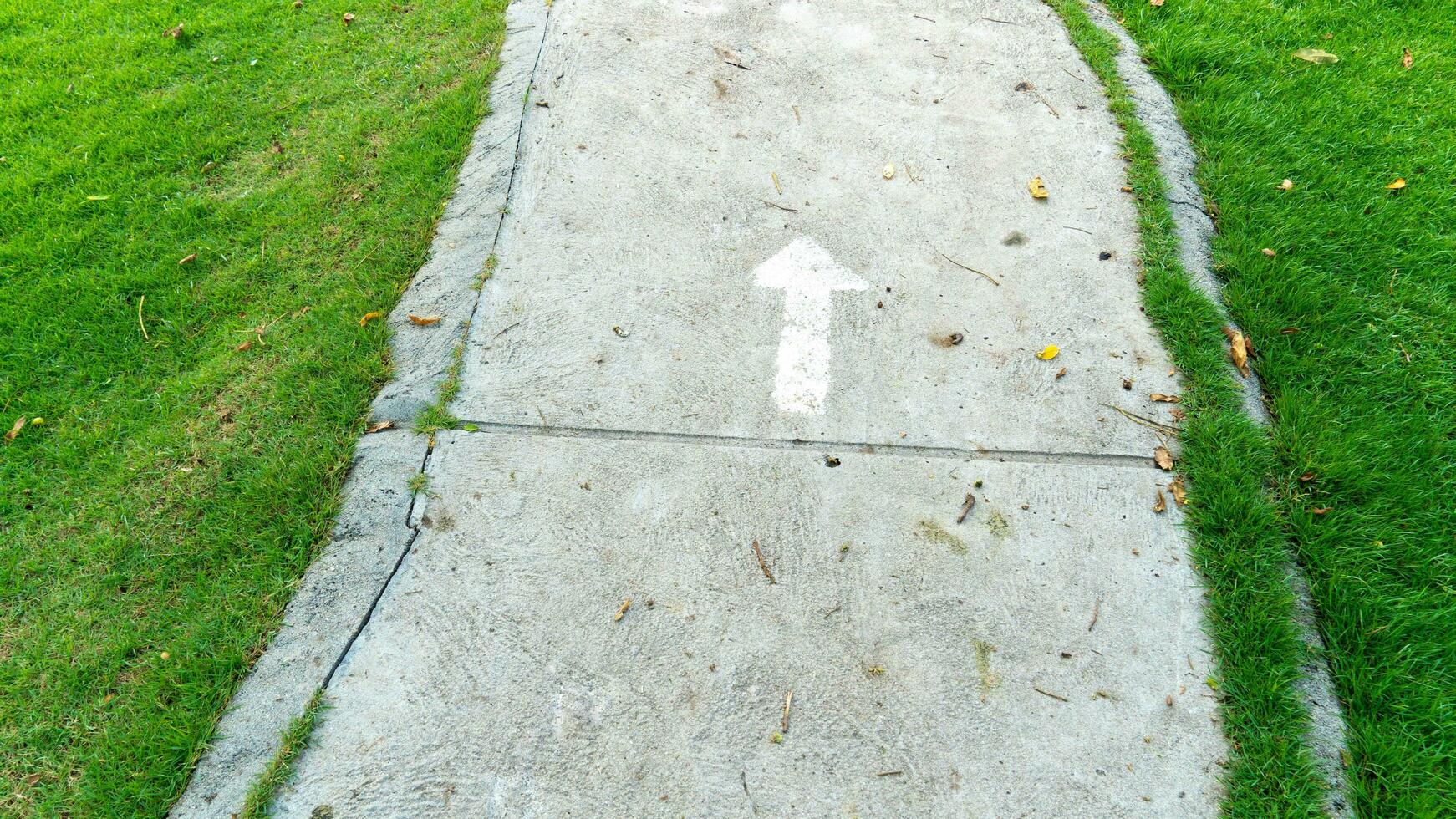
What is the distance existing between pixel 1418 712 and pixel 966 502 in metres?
1.20

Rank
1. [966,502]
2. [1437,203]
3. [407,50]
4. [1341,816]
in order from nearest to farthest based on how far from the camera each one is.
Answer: [1341,816], [966,502], [1437,203], [407,50]

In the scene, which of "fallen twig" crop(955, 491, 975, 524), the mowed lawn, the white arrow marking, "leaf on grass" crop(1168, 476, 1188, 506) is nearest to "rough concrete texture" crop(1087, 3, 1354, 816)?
the mowed lawn

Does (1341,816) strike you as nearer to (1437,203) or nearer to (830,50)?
(1437,203)

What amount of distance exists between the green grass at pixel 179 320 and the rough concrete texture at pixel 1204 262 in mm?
2780

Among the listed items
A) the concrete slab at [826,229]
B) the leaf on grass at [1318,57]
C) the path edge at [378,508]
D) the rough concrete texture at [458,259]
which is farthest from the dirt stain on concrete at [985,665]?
the leaf on grass at [1318,57]

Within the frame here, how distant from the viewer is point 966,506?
8.34 ft

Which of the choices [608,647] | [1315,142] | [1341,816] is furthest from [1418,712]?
[1315,142]

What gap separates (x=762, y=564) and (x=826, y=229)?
1.53m

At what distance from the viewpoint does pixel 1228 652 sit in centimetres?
223

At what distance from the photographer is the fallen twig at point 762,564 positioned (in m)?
2.40

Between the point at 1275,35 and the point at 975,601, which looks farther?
the point at 1275,35

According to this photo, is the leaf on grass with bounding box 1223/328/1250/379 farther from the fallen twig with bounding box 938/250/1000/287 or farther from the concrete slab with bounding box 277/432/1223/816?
the fallen twig with bounding box 938/250/1000/287

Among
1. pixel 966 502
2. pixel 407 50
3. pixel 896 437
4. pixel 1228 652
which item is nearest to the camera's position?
pixel 1228 652

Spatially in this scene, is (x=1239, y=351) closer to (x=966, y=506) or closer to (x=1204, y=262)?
(x=1204, y=262)
